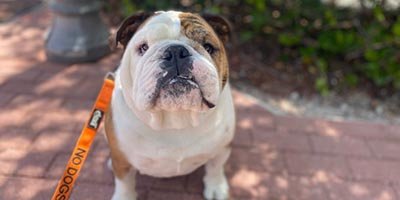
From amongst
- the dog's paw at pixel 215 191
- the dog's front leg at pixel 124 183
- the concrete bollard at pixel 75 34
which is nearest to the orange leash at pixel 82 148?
the dog's front leg at pixel 124 183

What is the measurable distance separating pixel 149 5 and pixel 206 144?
2.77 metres

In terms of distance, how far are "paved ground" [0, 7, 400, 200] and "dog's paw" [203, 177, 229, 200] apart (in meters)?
0.07

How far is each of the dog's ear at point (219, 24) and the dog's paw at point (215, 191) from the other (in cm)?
93

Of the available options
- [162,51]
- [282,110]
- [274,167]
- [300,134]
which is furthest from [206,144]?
[282,110]

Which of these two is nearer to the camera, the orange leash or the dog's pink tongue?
the dog's pink tongue

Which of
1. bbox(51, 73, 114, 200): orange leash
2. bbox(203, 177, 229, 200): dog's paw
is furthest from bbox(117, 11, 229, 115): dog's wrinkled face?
bbox(203, 177, 229, 200): dog's paw

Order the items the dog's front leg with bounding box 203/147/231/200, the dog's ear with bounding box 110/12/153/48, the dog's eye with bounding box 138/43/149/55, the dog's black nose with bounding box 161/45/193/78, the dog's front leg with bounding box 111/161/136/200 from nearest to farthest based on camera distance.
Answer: the dog's black nose with bounding box 161/45/193/78
the dog's eye with bounding box 138/43/149/55
the dog's ear with bounding box 110/12/153/48
the dog's front leg with bounding box 111/161/136/200
the dog's front leg with bounding box 203/147/231/200

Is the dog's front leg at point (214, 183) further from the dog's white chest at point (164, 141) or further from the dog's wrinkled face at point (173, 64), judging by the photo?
the dog's wrinkled face at point (173, 64)

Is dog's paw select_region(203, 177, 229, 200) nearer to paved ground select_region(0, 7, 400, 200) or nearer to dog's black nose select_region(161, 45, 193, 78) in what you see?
paved ground select_region(0, 7, 400, 200)

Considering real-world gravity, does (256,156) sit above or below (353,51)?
below

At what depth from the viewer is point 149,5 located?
4555 millimetres

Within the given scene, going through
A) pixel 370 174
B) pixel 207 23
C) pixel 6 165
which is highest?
pixel 207 23

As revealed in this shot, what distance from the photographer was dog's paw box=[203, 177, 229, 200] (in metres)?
2.56

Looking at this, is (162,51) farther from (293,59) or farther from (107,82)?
(293,59)
